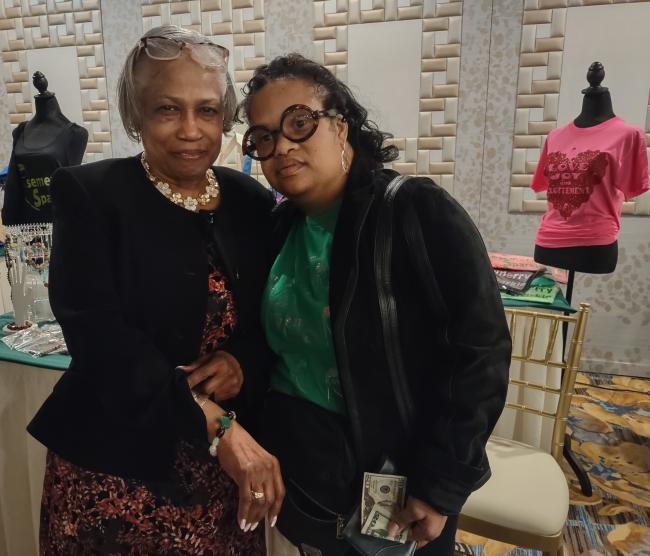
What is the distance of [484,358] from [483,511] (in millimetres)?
815

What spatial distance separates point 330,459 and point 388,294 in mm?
316

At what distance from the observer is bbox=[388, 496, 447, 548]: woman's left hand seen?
874 millimetres

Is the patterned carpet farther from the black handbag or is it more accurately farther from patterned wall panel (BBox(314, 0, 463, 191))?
patterned wall panel (BBox(314, 0, 463, 191))

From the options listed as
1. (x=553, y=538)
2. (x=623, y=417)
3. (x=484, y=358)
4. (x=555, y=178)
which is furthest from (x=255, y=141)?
(x=623, y=417)

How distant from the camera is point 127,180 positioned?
942 mm

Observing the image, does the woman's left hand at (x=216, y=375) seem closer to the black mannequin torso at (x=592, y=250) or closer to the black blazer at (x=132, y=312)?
the black blazer at (x=132, y=312)

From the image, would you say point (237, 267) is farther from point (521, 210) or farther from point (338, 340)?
point (521, 210)

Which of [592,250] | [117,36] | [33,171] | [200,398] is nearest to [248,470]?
[200,398]

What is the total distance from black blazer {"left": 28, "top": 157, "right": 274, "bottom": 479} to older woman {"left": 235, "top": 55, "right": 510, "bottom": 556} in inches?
4.4

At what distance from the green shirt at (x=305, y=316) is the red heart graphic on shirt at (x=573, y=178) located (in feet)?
7.18

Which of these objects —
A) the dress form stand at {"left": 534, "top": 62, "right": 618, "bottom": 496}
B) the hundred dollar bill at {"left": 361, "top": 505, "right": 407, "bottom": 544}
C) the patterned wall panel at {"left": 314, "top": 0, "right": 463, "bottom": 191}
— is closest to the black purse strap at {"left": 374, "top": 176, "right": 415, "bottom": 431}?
the hundred dollar bill at {"left": 361, "top": 505, "right": 407, "bottom": 544}

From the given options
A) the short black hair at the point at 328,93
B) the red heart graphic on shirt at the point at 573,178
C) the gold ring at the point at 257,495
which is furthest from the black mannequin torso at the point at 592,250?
the gold ring at the point at 257,495

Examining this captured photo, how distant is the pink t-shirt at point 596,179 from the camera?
8.80ft

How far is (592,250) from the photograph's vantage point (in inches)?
107
